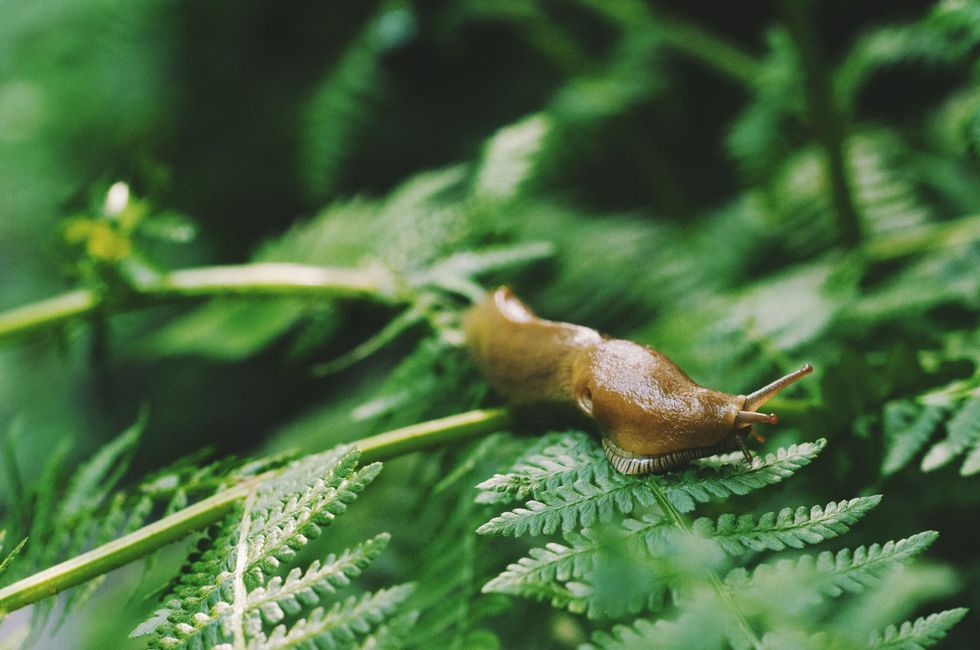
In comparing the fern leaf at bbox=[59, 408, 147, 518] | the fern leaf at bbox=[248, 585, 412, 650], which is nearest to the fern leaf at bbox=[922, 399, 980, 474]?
the fern leaf at bbox=[248, 585, 412, 650]

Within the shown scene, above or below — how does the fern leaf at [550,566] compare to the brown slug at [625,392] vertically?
below

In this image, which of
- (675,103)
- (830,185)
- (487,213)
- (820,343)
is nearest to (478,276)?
(487,213)

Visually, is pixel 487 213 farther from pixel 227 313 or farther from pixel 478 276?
pixel 227 313

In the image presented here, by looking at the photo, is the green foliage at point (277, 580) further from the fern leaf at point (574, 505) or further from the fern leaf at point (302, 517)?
the fern leaf at point (574, 505)

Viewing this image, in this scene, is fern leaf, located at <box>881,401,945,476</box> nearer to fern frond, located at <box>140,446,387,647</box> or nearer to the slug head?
the slug head

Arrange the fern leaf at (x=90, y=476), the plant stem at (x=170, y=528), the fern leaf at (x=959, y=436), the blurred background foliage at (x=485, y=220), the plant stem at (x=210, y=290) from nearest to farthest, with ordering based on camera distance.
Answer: the plant stem at (x=170, y=528) < the fern leaf at (x=959, y=436) < the fern leaf at (x=90, y=476) < the blurred background foliage at (x=485, y=220) < the plant stem at (x=210, y=290)

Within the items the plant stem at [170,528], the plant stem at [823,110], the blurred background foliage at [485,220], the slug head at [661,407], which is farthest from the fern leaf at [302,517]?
the plant stem at [823,110]

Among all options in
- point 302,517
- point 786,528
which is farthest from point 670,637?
point 302,517
